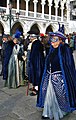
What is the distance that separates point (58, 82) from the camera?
374 centimetres

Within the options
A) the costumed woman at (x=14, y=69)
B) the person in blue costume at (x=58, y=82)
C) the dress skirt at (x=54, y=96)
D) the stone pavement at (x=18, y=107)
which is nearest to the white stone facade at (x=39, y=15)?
the costumed woman at (x=14, y=69)

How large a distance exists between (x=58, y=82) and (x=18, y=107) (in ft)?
4.53

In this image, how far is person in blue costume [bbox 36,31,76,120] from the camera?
3732 millimetres

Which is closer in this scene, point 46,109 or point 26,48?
point 46,109

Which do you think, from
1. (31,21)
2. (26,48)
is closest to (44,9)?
(31,21)

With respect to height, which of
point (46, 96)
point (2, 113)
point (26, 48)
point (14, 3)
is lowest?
point (2, 113)

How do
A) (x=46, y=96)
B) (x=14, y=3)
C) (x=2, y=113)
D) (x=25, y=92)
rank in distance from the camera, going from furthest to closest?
1. (x=14, y=3)
2. (x=25, y=92)
3. (x=2, y=113)
4. (x=46, y=96)

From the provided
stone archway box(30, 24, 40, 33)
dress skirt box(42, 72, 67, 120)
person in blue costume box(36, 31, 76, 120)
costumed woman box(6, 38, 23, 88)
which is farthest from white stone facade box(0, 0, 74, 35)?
dress skirt box(42, 72, 67, 120)

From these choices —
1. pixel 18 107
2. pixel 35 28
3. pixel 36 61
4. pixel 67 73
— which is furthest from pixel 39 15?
pixel 67 73

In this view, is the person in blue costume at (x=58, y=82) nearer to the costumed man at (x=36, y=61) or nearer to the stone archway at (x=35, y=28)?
the costumed man at (x=36, y=61)

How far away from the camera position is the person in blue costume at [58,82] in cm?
373

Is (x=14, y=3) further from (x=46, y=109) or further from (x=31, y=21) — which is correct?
(x=46, y=109)

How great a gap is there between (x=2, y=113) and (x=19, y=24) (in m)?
22.2

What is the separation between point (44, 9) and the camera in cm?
3003
